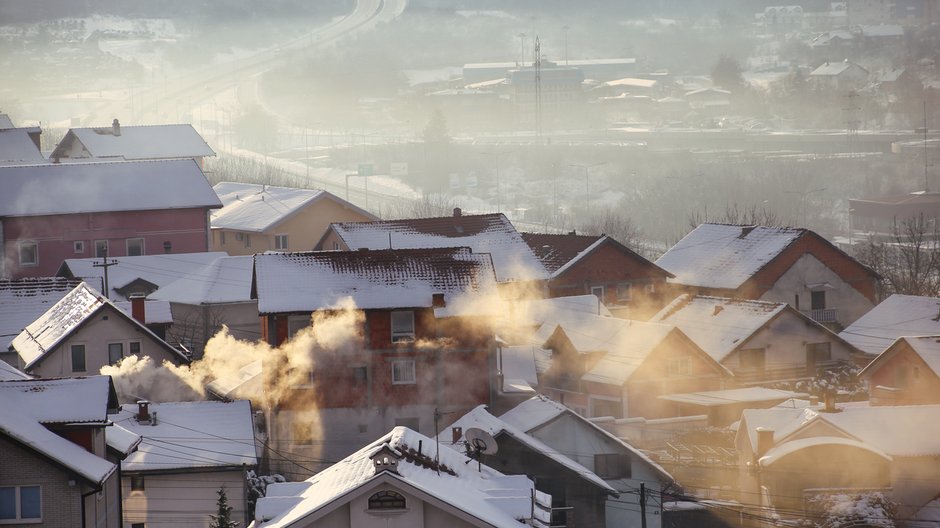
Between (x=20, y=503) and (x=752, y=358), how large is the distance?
2139 cm

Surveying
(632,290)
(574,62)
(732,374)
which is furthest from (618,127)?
(732,374)

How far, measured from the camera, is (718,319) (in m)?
37.2

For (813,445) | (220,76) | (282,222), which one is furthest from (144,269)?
(220,76)

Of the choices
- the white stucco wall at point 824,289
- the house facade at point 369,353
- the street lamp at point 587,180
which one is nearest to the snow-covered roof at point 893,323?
the white stucco wall at point 824,289

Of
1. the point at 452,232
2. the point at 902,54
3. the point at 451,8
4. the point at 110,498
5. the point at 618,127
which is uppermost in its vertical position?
the point at 451,8

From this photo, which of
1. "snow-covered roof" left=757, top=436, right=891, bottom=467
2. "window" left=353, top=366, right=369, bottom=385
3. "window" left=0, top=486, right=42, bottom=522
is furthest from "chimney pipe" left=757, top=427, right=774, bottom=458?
"window" left=0, top=486, right=42, bottom=522

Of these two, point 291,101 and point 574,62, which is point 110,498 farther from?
point 574,62

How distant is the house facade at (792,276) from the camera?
138 feet

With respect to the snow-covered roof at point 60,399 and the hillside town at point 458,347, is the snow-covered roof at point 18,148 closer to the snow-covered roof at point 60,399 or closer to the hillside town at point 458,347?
the hillside town at point 458,347

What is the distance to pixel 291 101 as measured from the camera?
134125 millimetres

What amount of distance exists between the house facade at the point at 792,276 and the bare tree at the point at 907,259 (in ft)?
14.2

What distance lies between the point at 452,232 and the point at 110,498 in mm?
19851

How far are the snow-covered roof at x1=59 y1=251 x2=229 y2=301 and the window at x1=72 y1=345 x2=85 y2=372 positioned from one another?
392 inches

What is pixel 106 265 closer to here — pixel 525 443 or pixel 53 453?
pixel 525 443
